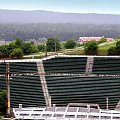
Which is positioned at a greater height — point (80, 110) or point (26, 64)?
point (26, 64)

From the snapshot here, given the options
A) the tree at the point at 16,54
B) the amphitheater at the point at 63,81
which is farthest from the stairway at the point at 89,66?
the tree at the point at 16,54

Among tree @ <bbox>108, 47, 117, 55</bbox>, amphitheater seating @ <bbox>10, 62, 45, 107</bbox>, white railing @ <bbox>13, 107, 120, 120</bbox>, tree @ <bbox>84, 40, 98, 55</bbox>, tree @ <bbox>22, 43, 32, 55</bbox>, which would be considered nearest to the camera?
white railing @ <bbox>13, 107, 120, 120</bbox>

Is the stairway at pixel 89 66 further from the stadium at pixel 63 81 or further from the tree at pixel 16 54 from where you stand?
the tree at pixel 16 54

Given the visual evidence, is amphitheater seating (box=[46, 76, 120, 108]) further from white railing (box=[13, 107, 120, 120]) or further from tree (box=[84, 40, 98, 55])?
tree (box=[84, 40, 98, 55])

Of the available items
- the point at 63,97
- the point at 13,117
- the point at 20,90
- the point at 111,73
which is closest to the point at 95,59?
the point at 111,73

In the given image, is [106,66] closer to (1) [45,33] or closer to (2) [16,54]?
(2) [16,54]

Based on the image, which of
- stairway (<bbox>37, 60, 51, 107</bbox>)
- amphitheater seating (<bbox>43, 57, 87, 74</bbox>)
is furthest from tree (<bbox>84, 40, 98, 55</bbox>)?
stairway (<bbox>37, 60, 51, 107</bbox>)

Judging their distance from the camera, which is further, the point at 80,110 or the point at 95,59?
the point at 95,59

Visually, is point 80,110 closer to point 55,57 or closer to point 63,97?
point 63,97
